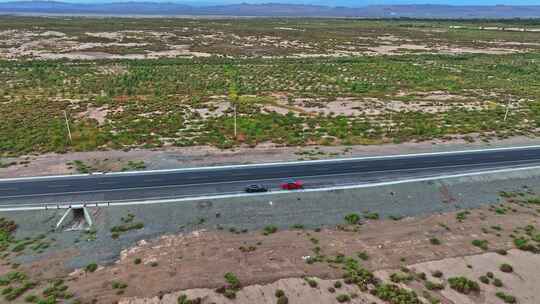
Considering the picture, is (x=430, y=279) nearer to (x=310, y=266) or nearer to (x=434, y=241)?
(x=434, y=241)

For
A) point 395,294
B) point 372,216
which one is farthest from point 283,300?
point 372,216

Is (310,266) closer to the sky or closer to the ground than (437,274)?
closer to the ground

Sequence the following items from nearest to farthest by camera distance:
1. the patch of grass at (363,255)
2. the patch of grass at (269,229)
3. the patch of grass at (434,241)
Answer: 1. the patch of grass at (363,255)
2. the patch of grass at (434,241)
3. the patch of grass at (269,229)

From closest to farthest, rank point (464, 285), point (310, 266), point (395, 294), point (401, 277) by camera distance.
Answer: point (395, 294) < point (464, 285) < point (401, 277) < point (310, 266)

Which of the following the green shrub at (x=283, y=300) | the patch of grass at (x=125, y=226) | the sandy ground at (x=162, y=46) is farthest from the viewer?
the sandy ground at (x=162, y=46)

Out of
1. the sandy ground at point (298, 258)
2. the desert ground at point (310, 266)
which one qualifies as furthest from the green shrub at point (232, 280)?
the sandy ground at point (298, 258)

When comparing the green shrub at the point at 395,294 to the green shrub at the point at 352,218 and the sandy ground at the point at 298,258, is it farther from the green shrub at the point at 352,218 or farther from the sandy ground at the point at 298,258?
the green shrub at the point at 352,218

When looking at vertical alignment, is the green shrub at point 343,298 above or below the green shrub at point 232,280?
above
